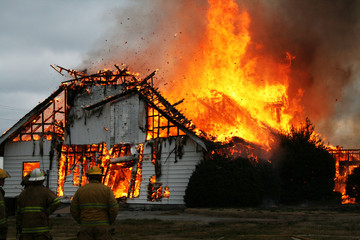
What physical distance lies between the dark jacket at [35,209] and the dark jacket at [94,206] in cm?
57

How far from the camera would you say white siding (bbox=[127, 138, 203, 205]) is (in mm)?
25719

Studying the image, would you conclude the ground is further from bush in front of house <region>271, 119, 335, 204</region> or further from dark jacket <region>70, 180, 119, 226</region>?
bush in front of house <region>271, 119, 335, 204</region>

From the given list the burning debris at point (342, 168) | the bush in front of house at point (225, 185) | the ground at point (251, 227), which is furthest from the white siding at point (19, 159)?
the burning debris at point (342, 168)

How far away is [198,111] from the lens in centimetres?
2995

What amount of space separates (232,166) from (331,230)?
1049 cm

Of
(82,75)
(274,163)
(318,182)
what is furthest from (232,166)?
(82,75)

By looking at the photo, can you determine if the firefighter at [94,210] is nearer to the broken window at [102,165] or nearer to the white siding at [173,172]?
the white siding at [173,172]

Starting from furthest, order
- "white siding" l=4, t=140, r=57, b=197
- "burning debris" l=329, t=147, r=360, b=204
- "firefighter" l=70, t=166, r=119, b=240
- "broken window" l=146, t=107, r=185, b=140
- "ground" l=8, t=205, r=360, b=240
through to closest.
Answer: "burning debris" l=329, t=147, r=360, b=204 < "white siding" l=4, t=140, r=57, b=197 < "broken window" l=146, t=107, r=185, b=140 < "ground" l=8, t=205, r=360, b=240 < "firefighter" l=70, t=166, r=119, b=240

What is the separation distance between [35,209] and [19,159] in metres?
24.2

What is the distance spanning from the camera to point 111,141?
28.5 meters

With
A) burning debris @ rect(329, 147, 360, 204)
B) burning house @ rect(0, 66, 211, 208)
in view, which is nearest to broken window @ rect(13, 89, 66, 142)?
burning house @ rect(0, 66, 211, 208)

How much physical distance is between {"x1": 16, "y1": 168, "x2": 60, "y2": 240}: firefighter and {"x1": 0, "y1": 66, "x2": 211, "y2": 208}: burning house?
681 inches

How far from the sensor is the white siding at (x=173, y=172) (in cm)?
2572

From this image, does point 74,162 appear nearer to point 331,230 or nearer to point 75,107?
point 75,107
